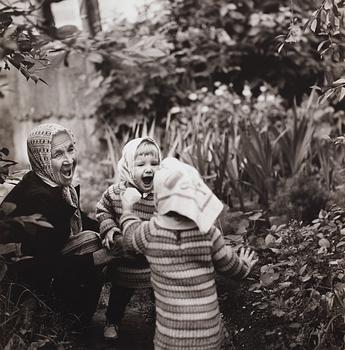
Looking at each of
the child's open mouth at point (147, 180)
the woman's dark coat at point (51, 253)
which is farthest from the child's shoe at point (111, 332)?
the child's open mouth at point (147, 180)

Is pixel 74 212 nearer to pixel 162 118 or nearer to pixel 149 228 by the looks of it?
pixel 149 228

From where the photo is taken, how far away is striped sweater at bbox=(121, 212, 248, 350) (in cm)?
263

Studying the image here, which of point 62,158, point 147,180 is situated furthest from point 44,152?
point 147,180

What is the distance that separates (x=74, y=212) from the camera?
11.2 feet

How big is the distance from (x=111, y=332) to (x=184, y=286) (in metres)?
0.89

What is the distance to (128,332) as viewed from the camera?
353 cm

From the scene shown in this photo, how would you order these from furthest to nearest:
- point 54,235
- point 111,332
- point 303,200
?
point 303,200
point 111,332
point 54,235

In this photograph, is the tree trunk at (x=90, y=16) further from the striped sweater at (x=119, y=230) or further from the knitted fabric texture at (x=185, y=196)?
the knitted fabric texture at (x=185, y=196)

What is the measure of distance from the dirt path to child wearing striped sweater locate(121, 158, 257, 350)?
27.5 inches

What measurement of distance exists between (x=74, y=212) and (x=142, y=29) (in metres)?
4.41

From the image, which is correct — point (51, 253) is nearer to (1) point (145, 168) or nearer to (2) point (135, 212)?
(2) point (135, 212)

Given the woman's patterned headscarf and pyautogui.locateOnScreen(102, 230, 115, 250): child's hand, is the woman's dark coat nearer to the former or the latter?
pyautogui.locateOnScreen(102, 230, 115, 250): child's hand

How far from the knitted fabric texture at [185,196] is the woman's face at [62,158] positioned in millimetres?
767

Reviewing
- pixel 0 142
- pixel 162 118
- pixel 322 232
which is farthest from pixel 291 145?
pixel 0 142
